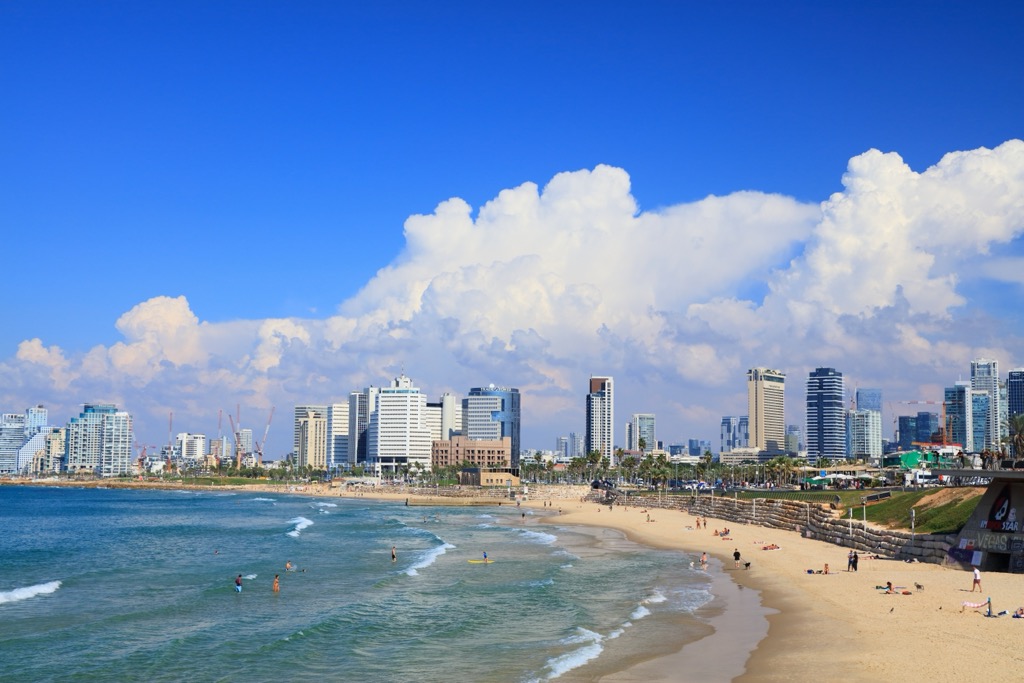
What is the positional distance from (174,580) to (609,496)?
368 feet

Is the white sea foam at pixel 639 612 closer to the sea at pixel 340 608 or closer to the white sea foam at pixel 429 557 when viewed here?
the sea at pixel 340 608

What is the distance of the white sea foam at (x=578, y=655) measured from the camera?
3049cm

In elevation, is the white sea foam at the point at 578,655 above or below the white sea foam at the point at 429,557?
above

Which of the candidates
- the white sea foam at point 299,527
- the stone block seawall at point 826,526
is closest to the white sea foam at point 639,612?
the stone block seawall at point 826,526

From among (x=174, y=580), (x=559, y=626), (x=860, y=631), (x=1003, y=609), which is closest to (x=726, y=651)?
(x=860, y=631)

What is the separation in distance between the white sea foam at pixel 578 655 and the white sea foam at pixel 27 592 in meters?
32.4

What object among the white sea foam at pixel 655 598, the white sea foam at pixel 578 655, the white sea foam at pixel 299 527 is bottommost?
the white sea foam at pixel 299 527

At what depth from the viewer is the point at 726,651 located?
32875mm

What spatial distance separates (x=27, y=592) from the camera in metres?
50.2

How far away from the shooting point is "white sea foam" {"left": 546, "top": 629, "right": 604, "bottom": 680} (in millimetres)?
30492

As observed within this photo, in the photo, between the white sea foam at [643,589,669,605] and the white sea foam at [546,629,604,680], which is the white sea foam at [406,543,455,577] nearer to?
the white sea foam at [643,589,669,605]

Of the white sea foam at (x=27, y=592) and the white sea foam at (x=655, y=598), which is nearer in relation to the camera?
the white sea foam at (x=655, y=598)

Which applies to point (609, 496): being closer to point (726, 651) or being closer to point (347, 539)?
point (347, 539)

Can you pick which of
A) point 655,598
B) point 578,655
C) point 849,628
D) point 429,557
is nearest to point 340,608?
point 578,655
